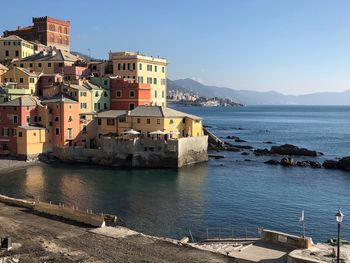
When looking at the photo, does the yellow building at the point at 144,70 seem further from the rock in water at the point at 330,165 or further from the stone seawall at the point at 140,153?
the rock in water at the point at 330,165

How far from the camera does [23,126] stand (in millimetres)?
77438

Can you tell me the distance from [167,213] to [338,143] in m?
94.9

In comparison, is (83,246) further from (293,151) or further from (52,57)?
(293,151)

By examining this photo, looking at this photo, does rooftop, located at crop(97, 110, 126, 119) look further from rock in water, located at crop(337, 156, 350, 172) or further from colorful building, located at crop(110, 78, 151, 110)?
rock in water, located at crop(337, 156, 350, 172)

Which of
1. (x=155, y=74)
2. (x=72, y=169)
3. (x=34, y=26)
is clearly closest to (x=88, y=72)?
(x=155, y=74)

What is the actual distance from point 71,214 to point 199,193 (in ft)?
73.0

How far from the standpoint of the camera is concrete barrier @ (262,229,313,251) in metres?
28.3

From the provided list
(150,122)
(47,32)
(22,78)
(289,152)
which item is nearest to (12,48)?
(47,32)

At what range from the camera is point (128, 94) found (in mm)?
86938

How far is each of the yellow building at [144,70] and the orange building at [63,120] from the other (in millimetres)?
16036

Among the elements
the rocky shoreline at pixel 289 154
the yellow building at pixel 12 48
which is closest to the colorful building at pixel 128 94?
the rocky shoreline at pixel 289 154

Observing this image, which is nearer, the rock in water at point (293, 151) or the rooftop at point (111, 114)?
the rooftop at point (111, 114)

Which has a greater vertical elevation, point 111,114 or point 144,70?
point 144,70

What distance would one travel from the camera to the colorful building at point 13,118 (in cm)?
7800
